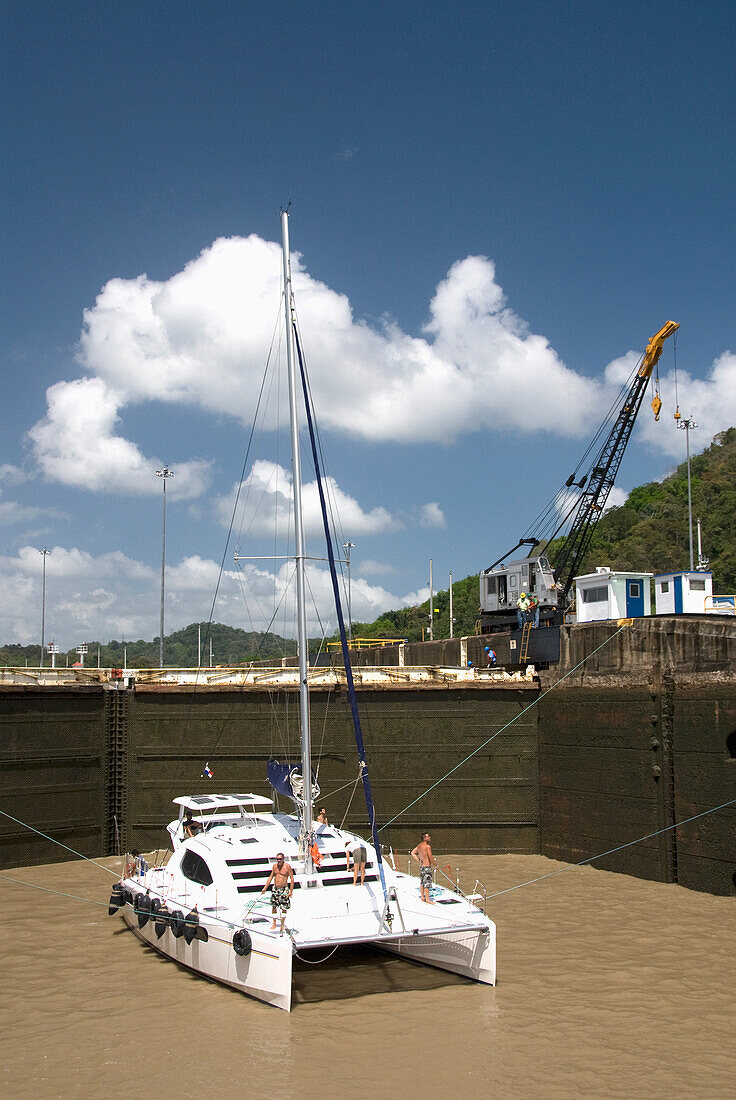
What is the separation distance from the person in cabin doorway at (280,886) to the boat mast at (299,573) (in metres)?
0.75

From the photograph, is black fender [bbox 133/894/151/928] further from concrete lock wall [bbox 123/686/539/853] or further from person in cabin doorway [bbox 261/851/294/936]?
concrete lock wall [bbox 123/686/539/853]

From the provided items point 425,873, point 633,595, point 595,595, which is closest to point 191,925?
point 425,873

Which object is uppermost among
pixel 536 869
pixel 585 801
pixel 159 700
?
pixel 159 700

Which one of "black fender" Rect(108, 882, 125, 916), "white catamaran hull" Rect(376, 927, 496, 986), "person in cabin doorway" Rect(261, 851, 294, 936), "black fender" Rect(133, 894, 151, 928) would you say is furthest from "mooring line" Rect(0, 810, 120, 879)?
"white catamaran hull" Rect(376, 927, 496, 986)

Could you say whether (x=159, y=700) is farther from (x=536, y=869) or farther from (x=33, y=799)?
(x=536, y=869)

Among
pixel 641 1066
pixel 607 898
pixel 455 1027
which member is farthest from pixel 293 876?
pixel 607 898

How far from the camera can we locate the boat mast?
1549 centimetres

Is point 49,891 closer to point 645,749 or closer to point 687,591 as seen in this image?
point 645,749

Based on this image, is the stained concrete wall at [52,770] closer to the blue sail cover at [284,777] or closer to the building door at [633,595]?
the blue sail cover at [284,777]

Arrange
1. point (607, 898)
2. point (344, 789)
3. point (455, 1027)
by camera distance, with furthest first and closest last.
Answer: point (344, 789), point (607, 898), point (455, 1027)

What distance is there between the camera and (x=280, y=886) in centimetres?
1381

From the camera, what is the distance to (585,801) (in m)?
20.7

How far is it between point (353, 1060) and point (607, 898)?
29.2 ft

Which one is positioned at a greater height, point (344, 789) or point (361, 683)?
point (361, 683)
